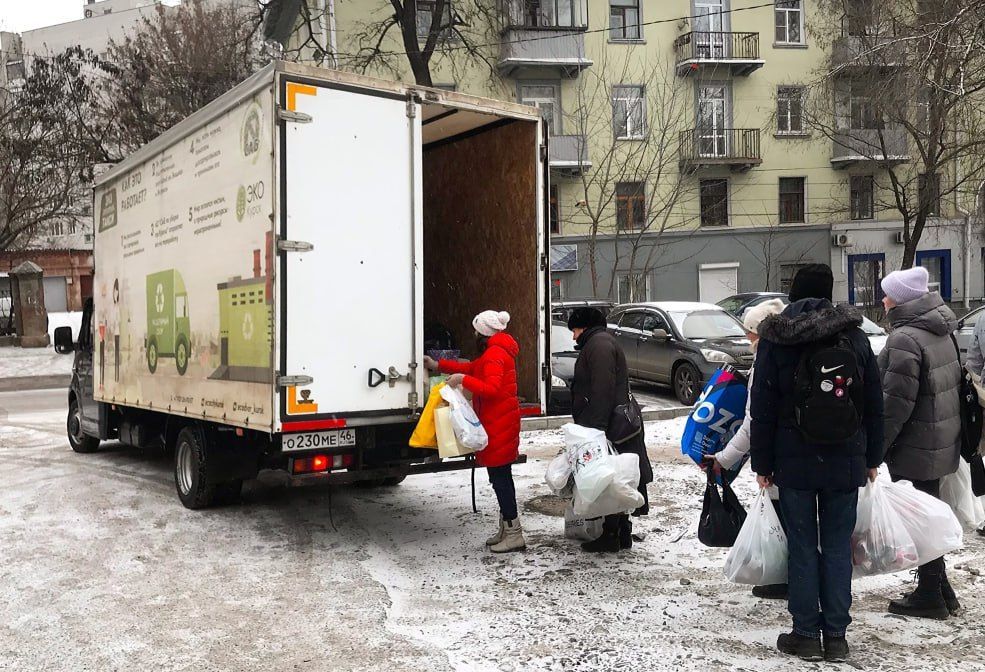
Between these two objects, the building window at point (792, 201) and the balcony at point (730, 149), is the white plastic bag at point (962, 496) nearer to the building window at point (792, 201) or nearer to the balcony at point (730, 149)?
the balcony at point (730, 149)

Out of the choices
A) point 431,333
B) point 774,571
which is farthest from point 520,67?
point 774,571

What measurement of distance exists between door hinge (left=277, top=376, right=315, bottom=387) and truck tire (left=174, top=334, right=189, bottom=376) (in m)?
1.90

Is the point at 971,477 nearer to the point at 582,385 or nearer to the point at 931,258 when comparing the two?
the point at 582,385

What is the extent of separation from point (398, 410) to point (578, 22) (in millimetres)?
27959

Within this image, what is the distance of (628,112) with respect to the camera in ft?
86.4

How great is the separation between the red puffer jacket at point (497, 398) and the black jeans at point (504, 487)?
83 mm

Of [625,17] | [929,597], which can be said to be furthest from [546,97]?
[929,597]

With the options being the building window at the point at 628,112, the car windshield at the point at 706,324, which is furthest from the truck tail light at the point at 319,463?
the building window at the point at 628,112

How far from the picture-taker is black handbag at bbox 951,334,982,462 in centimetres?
488

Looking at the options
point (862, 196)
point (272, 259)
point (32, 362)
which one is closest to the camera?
point (272, 259)

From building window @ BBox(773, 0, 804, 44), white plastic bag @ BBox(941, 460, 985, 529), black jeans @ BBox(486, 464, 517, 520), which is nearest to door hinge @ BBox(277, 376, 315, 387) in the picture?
black jeans @ BBox(486, 464, 517, 520)

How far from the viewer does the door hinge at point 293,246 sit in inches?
228

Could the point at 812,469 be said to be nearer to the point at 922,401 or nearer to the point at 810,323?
the point at 810,323

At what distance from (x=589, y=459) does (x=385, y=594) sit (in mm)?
1498
